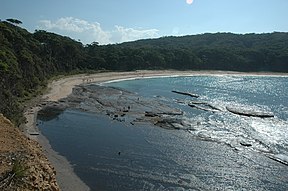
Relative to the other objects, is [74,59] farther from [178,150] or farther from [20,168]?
[20,168]

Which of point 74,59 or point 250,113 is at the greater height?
point 74,59

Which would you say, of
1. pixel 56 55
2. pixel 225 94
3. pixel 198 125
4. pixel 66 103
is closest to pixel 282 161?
pixel 198 125

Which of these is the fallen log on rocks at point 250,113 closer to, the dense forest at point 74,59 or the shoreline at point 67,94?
the shoreline at point 67,94

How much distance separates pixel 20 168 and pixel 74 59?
4000 inches

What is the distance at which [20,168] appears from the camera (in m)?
15.6

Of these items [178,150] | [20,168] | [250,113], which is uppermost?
[20,168]

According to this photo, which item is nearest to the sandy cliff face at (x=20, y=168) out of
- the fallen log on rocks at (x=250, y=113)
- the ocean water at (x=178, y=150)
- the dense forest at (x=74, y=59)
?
the ocean water at (x=178, y=150)

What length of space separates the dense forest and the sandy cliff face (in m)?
16.2

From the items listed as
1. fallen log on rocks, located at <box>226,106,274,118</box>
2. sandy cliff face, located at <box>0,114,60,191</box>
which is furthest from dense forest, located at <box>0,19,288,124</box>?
fallen log on rocks, located at <box>226,106,274,118</box>

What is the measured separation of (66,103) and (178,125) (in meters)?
22.7

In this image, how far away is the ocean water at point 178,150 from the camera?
28.3m

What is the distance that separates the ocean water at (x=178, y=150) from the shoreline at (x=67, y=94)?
3.12ft

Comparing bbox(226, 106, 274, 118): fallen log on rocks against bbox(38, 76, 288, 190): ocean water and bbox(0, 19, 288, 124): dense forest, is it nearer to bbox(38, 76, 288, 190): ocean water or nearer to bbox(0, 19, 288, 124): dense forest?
bbox(38, 76, 288, 190): ocean water

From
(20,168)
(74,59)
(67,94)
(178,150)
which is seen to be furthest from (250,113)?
(74,59)
